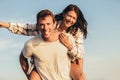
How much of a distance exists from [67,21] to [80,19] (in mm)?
465

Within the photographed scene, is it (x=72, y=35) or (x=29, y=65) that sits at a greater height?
(x=72, y=35)

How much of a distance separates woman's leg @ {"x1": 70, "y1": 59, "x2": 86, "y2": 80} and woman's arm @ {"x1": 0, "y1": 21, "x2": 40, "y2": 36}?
0.83 metres

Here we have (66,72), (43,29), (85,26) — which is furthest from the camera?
(85,26)

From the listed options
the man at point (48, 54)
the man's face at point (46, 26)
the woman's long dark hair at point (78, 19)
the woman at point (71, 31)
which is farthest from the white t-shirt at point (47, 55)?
the woman's long dark hair at point (78, 19)

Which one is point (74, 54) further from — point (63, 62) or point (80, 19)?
point (80, 19)

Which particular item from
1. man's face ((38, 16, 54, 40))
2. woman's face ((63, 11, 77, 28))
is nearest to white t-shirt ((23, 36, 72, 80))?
man's face ((38, 16, 54, 40))

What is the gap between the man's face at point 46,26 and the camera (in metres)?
6.45

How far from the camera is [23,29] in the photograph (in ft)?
23.0

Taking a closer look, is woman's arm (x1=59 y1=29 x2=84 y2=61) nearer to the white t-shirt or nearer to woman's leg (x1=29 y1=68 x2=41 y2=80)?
the white t-shirt

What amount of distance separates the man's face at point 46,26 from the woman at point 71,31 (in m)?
0.30

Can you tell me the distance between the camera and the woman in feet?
22.2

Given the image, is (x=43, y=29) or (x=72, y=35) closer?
(x=43, y=29)

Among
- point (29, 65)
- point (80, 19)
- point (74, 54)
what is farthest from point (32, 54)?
point (80, 19)

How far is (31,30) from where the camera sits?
6945 millimetres
